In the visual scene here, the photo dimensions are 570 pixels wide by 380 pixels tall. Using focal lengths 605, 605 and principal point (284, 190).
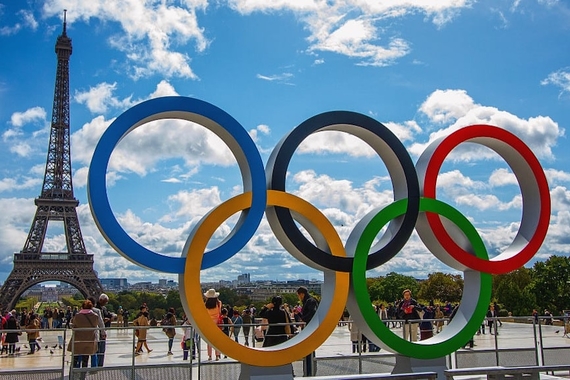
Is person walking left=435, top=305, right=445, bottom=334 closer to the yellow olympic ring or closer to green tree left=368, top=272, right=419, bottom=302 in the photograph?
the yellow olympic ring

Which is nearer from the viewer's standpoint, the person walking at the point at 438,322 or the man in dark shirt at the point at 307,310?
the man in dark shirt at the point at 307,310

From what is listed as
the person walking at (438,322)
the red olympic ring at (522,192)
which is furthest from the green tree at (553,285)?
the red olympic ring at (522,192)

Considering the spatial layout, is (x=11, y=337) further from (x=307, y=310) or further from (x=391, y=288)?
(x=391, y=288)

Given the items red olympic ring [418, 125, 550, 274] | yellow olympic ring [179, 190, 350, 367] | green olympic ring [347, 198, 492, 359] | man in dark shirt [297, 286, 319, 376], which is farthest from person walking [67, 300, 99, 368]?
red olympic ring [418, 125, 550, 274]

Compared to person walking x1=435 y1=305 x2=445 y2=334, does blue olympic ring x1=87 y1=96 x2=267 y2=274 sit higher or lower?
higher

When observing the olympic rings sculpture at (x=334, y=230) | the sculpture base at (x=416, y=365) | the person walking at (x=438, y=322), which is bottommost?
the sculpture base at (x=416, y=365)

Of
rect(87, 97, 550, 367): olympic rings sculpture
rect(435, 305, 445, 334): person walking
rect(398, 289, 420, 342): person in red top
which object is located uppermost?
rect(87, 97, 550, 367): olympic rings sculpture

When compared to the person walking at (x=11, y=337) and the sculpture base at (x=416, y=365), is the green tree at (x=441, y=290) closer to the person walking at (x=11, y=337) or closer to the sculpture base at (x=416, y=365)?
the person walking at (x=11, y=337)

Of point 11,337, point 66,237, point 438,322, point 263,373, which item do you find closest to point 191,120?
point 263,373
